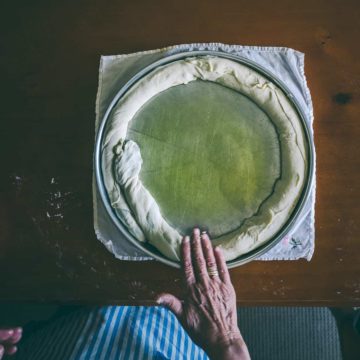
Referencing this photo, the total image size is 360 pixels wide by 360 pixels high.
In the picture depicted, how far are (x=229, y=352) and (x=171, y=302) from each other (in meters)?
0.11

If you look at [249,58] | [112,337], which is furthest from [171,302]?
[249,58]

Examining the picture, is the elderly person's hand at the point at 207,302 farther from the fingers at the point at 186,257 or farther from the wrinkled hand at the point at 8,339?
the wrinkled hand at the point at 8,339

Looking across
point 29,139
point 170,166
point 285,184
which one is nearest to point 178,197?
point 170,166

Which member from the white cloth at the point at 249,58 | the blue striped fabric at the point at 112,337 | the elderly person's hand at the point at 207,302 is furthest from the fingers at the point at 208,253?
the blue striped fabric at the point at 112,337

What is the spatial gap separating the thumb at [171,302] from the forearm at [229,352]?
0.24 feet

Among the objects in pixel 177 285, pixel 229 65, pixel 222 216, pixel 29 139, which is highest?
pixel 229 65

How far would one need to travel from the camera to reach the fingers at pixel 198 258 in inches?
21.5

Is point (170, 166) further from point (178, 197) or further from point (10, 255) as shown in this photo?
point (10, 255)

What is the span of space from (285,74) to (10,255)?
552 millimetres

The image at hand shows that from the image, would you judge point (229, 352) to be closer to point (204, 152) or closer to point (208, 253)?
point (208, 253)

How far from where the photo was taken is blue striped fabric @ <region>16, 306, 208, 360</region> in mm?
664

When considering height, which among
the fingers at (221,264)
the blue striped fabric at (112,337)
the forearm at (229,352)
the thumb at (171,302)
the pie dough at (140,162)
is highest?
the pie dough at (140,162)

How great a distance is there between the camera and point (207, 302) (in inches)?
22.6

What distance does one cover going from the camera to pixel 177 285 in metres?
0.62
